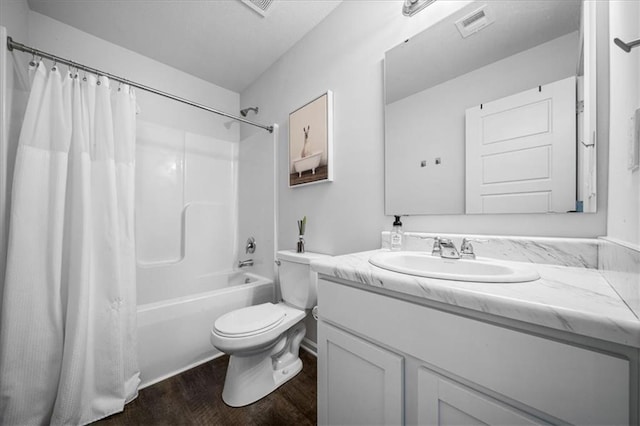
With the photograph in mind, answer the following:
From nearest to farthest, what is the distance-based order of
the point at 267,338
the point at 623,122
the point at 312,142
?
the point at 623,122 → the point at 267,338 → the point at 312,142

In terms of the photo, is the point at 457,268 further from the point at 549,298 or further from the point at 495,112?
the point at 495,112

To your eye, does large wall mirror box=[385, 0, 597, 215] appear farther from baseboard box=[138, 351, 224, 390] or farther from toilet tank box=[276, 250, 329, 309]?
baseboard box=[138, 351, 224, 390]

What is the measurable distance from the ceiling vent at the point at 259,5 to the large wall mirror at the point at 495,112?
90cm

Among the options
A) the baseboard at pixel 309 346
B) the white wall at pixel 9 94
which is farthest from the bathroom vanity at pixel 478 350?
the white wall at pixel 9 94

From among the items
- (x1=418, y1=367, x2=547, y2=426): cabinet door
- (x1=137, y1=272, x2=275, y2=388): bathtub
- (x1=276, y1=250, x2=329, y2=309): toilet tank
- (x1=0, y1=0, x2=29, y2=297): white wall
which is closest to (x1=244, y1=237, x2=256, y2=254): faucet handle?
(x1=137, y1=272, x2=275, y2=388): bathtub

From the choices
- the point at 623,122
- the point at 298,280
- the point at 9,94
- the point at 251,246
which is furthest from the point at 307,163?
the point at 9,94

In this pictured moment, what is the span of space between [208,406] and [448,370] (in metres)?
1.28

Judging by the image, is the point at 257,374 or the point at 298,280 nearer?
the point at 257,374

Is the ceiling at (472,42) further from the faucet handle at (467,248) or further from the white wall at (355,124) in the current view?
the faucet handle at (467,248)

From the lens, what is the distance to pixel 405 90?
1.18m

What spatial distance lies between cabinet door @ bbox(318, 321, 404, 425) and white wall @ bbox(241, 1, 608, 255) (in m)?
0.64

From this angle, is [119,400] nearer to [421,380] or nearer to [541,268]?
[421,380]

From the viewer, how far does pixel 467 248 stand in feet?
2.92

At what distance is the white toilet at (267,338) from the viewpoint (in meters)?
1.17
